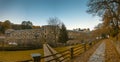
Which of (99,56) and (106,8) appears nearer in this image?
(99,56)

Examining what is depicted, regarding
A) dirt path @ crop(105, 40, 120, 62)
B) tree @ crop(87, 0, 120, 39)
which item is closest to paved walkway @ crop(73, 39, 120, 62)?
dirt path @ crop(105, 40, 120, 62)

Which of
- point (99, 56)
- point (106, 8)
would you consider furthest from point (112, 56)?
point (106, 8)

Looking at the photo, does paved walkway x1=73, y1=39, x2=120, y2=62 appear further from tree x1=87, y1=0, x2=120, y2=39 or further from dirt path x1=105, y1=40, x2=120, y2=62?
tree x1=87, y1=0, x2=120, y2=39

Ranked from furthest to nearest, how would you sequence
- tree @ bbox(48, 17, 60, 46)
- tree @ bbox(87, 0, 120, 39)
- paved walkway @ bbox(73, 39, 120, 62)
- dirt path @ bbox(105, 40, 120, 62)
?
tree @ bbox(48, 17, 60, 46) < tree @ bbox(87, 0, 120, 39) < paved walkway @ bbox(73, 39, 120, 62) < dirt path @ bbox(105, 40, 120, 62)

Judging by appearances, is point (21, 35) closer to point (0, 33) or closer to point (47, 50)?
point (0, 33)

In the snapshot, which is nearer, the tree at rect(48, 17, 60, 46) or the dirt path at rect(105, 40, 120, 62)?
the dirt path at rect(105, 40, 120, 62)

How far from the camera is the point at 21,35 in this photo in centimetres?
10731

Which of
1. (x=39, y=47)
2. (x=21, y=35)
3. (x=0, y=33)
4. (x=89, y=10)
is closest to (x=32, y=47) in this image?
(x=39, y=47)

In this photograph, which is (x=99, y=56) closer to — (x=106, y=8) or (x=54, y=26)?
(x=106, y=8)

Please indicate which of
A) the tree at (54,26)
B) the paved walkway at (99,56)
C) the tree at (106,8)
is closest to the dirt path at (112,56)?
the paved walkway at (99,56)

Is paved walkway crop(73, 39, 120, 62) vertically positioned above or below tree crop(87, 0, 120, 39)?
below

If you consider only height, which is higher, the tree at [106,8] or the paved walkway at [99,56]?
the tree at [106,8]

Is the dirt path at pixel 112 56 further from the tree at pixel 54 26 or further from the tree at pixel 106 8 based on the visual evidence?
the tree at pixel 54 26

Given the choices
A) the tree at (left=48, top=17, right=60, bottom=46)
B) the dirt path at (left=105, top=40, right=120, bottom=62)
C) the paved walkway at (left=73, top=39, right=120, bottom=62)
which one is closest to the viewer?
the dirt path at (left=105, top=40, right=120, bottom=62)
